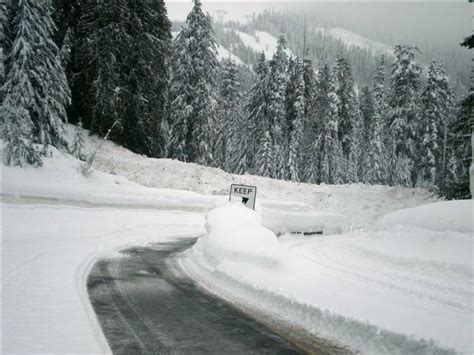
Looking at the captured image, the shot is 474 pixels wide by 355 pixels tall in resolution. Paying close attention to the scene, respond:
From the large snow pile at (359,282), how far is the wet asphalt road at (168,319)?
2.27ft

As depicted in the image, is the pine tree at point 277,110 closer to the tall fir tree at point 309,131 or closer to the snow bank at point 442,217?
the tall fir tree at point 309,131

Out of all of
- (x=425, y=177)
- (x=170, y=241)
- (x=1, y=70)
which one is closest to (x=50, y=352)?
(x=170, y=241)

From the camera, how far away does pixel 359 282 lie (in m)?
8.95

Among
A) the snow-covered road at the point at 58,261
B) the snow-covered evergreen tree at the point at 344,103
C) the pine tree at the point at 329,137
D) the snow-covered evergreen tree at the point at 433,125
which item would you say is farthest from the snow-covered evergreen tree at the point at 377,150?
the snow-covered road at the point at 58,261

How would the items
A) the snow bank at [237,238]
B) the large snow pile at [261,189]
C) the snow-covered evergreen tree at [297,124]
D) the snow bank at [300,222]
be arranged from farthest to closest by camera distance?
the snow-covered evergreen tree at [297,124]
the large snow pile at [261,189]
the snow bank at [300,222]
the snow bank at [237,238]

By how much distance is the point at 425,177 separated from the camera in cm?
5025

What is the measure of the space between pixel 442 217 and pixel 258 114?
37.2 m

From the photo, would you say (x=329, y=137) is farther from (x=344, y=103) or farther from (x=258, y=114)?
(x=258, y=114)

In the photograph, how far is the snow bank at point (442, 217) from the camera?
39.4ft

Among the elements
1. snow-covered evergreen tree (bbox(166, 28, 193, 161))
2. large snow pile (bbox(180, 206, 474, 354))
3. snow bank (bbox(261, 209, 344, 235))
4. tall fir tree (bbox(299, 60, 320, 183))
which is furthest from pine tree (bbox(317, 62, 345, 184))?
large snow pile (bbox(180, 206, 474, 354))

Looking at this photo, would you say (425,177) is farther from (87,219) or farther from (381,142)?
(87,219)

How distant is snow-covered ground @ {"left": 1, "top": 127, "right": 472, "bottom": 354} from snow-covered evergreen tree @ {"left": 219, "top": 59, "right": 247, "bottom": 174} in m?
32.7

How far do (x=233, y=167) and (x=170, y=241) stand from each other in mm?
40318

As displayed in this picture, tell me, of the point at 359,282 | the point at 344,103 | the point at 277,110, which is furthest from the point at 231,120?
the point at 359,282
